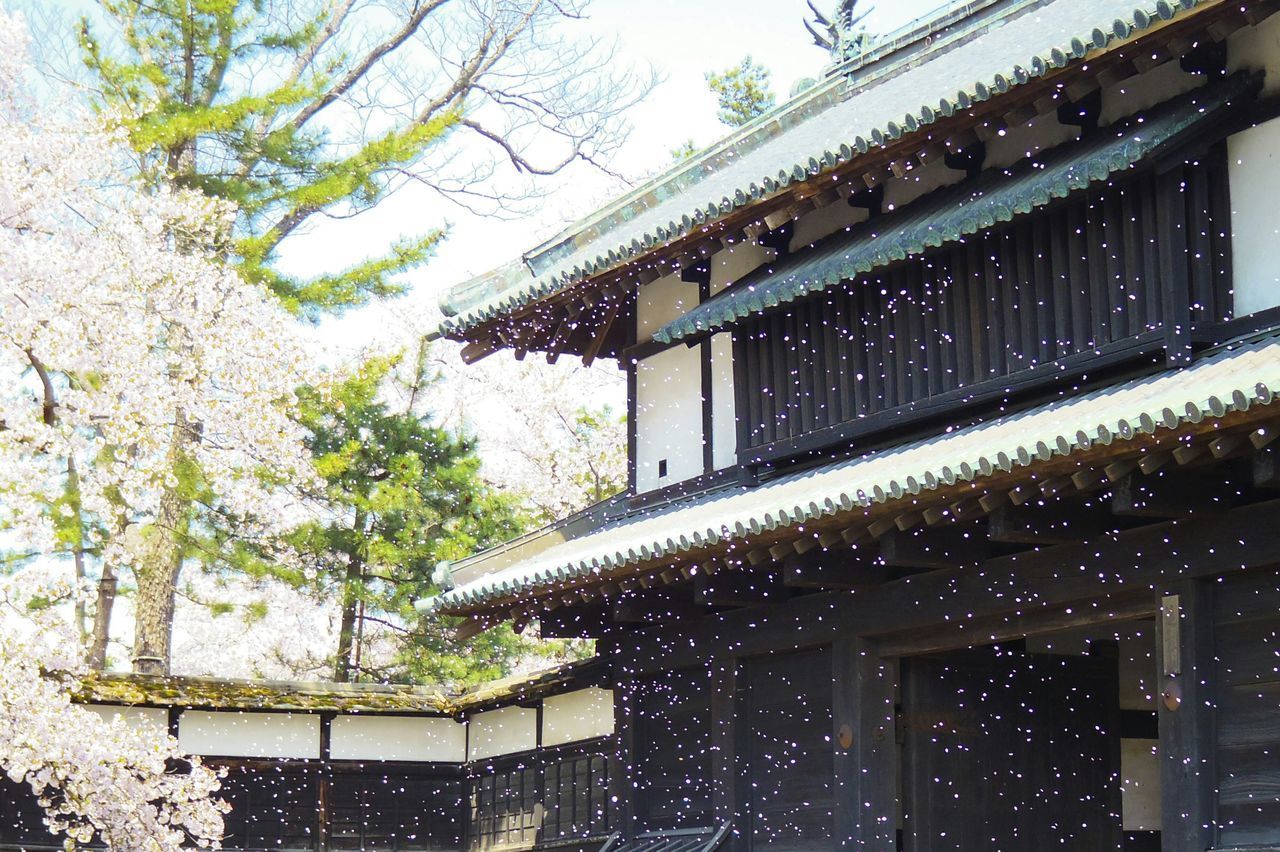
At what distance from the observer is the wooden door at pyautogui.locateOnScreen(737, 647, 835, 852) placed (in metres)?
10.6

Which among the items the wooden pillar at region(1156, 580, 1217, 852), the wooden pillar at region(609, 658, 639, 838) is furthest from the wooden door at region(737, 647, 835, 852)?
the wooden pillar at region(1156, 580, 1217, 852)

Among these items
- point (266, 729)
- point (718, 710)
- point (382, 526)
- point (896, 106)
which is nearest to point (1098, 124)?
point (896, 106)

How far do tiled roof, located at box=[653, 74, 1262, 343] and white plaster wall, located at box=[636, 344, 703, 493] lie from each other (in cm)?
79

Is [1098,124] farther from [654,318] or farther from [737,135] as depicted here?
[737,135]

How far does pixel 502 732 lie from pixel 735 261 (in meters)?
6.14

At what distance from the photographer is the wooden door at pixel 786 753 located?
10.6 m

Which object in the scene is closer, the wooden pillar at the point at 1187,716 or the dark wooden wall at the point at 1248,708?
the dark wooden wall at the point at 1248,708

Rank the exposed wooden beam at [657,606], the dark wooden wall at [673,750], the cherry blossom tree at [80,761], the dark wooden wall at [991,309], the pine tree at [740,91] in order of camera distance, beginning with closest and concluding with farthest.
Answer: the dark wooden wall at [991,309]
the exposed wooden beam at [657,606]
the dark wooden wall at [673,750]
the cherry blossom tree at [80,761]
the pine tree at [740,91]

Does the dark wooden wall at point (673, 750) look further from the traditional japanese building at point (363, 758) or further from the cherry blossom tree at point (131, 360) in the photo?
the cherry blossom tree at point (131, 360)

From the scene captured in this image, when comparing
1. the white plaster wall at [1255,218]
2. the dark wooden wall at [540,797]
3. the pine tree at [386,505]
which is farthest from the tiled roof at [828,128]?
the pine tree at [386,505]

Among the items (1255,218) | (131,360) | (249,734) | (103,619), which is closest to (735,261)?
(1255,218)

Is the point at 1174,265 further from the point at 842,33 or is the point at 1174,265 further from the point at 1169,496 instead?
the point at 842,33

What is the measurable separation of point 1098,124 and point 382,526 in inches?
549

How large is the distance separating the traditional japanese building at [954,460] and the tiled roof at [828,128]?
0.16 feet
